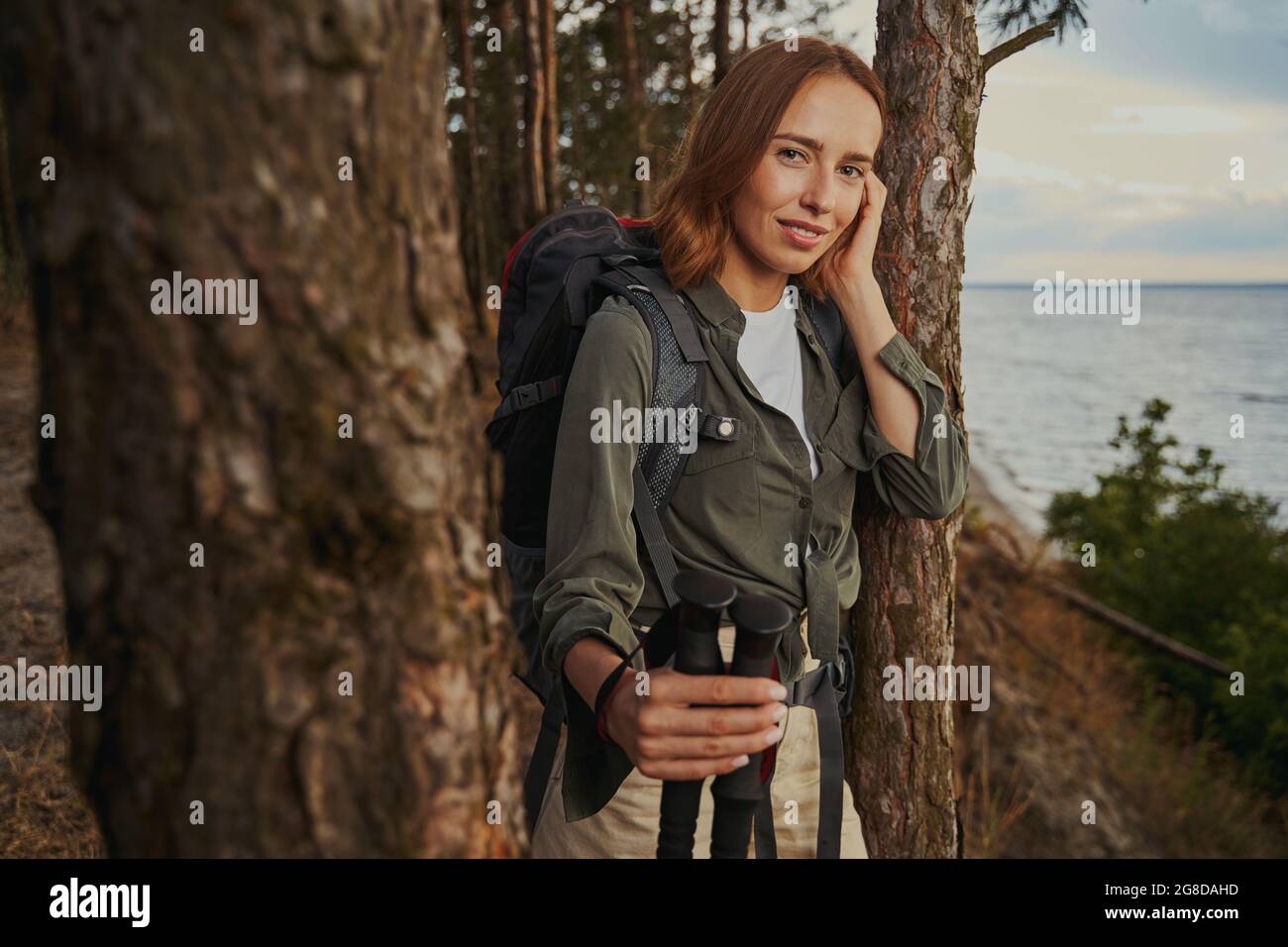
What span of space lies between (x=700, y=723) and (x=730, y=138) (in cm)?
141

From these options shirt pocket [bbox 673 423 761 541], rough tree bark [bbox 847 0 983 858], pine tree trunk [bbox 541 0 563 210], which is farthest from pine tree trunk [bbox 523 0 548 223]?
shirt pocket [bbox 673 423 761 541]

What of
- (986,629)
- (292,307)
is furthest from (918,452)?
(986,629)

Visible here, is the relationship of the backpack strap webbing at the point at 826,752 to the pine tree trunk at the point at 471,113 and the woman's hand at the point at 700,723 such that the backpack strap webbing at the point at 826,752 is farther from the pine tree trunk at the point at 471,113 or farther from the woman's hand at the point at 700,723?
the pine tree trunk at the point at 471,113

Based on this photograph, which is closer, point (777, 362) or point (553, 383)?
point (553, 383)

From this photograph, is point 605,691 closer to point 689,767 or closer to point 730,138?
point 689,767

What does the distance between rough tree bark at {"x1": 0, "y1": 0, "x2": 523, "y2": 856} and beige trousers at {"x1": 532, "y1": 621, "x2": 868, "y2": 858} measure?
38.8 inches

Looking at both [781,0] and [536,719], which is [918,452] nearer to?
[536,719]

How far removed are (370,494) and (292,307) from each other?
0.23m

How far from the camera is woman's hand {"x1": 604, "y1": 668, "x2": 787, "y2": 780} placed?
5.12 ft

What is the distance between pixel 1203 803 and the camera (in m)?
7.95

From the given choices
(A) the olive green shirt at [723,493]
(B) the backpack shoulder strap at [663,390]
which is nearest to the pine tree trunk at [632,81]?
(A) the olive green shirt at [723,493]

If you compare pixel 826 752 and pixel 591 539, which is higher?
pixel 591 539

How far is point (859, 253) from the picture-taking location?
2.51 meters

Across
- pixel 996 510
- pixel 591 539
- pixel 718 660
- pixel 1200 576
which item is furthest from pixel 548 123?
pixel 996 510
